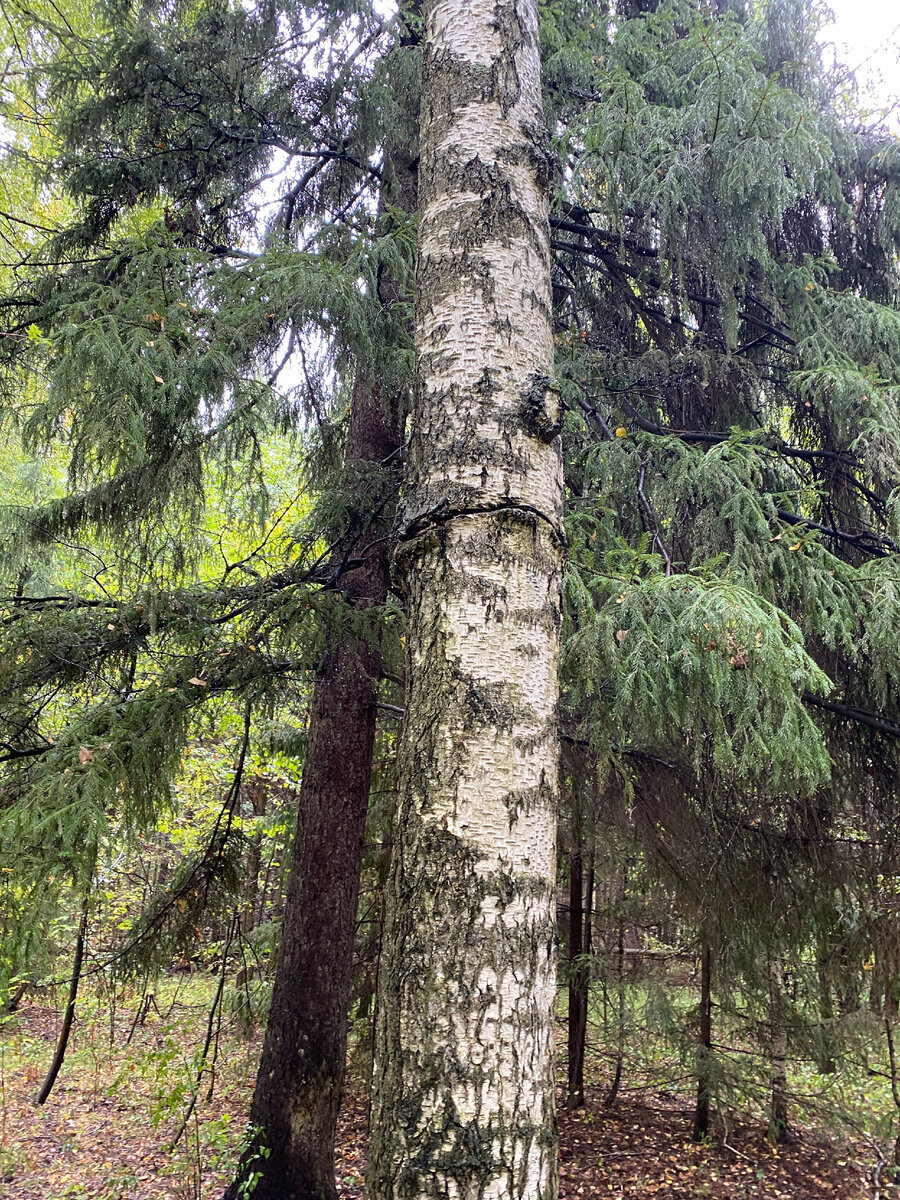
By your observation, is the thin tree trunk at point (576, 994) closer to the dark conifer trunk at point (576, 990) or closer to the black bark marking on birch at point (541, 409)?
the dark conifer trunk at point (576, 990)

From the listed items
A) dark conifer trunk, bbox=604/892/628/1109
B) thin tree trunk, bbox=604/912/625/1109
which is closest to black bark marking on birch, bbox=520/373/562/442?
dark conifer trunk, bbox=604/892/628/1109

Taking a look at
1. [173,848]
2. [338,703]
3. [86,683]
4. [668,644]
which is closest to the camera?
[668,644]

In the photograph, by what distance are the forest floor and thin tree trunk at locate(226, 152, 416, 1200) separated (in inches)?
17.3

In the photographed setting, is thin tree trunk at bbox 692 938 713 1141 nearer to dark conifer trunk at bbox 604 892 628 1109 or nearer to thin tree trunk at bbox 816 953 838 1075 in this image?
dark conifer trunk at bbox 604 892 628 1109

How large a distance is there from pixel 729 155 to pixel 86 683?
4295 mm


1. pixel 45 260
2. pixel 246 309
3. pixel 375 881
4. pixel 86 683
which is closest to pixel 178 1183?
pixel 375 881

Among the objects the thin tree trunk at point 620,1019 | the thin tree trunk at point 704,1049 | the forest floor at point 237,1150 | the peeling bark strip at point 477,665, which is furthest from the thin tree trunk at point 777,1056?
the peeling bark strip at point 477,665

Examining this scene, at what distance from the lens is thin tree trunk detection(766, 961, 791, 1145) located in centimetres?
585

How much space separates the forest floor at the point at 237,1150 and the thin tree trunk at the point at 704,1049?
0.19 metres

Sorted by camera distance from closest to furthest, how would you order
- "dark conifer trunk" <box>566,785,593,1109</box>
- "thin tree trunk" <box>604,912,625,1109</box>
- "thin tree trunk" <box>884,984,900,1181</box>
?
"thin tree trunk" <box>884,984,900,1181</box>, "thin tree trunk" <box>604,912,625,1109</box>, "dark conifer trunk" <box>566,785,593,1109</box>

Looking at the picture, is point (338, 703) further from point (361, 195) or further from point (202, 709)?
point (361, 195)

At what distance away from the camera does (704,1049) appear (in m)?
6.11

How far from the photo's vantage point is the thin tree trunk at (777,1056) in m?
5.85

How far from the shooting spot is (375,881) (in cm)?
679
